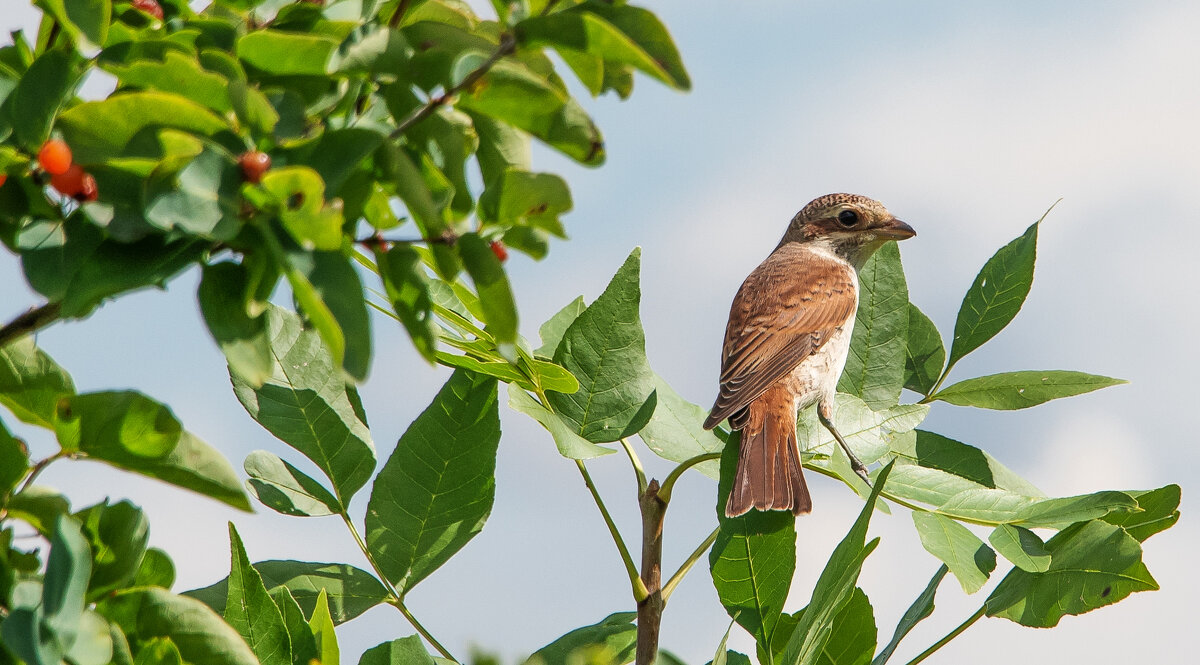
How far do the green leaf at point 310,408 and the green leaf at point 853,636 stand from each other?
98cm

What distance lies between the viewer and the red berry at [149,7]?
137cm

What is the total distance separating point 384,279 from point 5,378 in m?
0.53

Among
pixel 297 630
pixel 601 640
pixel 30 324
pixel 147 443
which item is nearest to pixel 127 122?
pixel 30 324

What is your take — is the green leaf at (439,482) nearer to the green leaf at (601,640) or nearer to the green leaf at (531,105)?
the green leaf at (601,640)

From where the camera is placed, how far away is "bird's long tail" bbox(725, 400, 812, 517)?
2406mm

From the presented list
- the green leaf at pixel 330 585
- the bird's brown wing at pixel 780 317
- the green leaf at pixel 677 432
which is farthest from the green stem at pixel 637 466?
the bird's brown wing at pixel 780 317

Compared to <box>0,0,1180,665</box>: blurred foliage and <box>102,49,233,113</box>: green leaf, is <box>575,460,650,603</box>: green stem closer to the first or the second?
<box>0,0,1180,665</box>: blurred foliage

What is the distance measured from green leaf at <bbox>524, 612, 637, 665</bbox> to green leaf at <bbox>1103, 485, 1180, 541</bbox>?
109 centimetres

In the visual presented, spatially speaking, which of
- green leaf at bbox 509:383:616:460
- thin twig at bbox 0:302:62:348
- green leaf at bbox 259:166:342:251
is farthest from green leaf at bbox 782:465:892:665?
thin twig at bbox 0:302:62:348

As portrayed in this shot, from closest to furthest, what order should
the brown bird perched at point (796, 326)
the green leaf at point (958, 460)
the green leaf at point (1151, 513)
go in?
1. the green leaf at point (1151, 513)
2. the green leaf at point (958, 460)
3. the brown bird perched at point (796, 326)

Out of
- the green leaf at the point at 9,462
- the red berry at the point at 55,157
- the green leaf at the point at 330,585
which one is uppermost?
the red berry at the point at 55,157

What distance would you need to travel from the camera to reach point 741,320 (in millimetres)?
5473

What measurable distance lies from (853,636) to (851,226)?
4488 millimetres

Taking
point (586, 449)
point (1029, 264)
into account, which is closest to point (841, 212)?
point (1029, 264)
